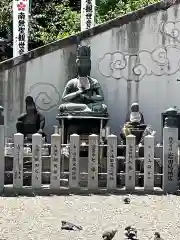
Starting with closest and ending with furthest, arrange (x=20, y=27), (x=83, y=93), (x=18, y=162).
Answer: (x=18, y=162) → (x=83, y=93) → (x=20, y=27)

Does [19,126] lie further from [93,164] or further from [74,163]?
[93,164]

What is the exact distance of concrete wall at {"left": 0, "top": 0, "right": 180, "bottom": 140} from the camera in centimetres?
1275

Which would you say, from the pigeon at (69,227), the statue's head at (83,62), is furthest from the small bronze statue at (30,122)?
the pigeon at (69,227)

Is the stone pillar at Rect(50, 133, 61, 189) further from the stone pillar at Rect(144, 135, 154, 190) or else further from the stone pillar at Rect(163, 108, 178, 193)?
the stone pillar at Rect(163, 108, 178, 193)

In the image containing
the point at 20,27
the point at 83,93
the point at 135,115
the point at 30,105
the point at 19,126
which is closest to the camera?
the point at 135,115

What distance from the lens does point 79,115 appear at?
11.3m

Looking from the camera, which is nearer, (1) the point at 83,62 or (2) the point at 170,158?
(2) the point at 170,158

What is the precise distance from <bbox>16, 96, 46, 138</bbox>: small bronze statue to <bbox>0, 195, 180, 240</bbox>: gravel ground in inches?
139

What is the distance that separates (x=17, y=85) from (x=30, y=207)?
561 cm

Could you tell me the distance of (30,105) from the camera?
39.7 feet

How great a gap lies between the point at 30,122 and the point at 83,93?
1.41 meters

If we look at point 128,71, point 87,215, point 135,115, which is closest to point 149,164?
point 87,215

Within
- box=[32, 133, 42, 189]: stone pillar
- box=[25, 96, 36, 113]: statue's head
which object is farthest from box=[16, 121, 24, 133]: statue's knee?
box=[32, 133, 42, 189]: stone pillar

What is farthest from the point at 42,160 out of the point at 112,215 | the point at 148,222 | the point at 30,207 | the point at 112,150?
the point at 148,222
